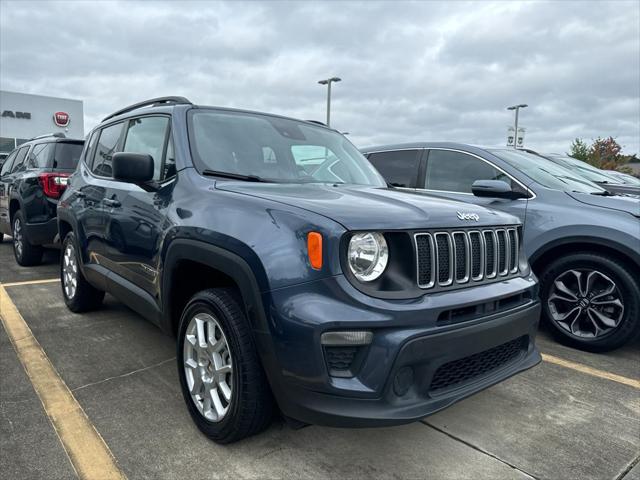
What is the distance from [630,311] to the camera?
3.69m

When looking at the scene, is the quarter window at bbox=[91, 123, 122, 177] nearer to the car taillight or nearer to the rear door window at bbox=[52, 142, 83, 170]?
the car taillight

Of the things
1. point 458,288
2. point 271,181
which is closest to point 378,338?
point 458,288

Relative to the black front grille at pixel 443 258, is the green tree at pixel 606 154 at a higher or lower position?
higher

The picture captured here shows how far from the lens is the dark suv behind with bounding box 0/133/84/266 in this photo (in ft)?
20.2

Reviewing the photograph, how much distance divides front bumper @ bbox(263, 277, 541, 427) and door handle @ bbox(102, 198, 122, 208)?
1.96m

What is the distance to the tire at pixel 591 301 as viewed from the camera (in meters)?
3.71

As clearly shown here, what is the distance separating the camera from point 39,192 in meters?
6.21

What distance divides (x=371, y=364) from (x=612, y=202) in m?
3.06

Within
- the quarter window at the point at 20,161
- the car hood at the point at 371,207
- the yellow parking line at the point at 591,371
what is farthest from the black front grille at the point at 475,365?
the quarter window at the point at 20,161

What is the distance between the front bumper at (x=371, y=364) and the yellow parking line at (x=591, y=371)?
193 cm

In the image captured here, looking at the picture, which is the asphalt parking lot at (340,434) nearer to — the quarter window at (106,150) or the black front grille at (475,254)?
the black front grille at (475,254)

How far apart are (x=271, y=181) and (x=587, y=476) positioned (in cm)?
220

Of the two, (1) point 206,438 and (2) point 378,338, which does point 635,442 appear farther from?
(1) point 206,438

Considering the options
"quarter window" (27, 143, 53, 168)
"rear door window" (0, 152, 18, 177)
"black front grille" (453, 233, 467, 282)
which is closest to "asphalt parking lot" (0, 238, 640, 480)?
"black front grille" (453, 233, 467, 282)
